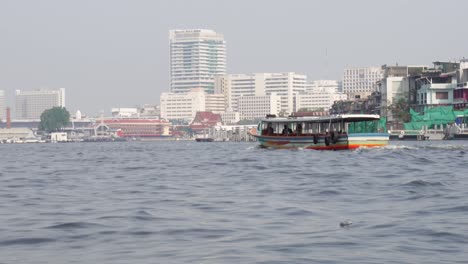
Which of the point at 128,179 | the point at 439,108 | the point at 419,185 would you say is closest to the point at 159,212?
the point at 419,185

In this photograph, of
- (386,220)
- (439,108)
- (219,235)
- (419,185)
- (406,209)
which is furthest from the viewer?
(439,108)

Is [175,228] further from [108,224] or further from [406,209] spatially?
[406,209]

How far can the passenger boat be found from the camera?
46.8 metres

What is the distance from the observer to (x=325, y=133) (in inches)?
1898

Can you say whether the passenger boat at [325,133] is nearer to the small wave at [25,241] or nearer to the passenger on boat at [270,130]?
the passenger on boat at [270,130]

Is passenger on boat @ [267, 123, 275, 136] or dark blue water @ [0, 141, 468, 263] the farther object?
passenger on boat @ [267, 123, 275, 136]

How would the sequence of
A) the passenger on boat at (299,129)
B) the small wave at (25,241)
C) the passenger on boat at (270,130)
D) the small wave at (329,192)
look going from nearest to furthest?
the small wave at (25,241), the small wave at (329,192), the passenger on boat at (299,129), the passenger on boat at (270,130)

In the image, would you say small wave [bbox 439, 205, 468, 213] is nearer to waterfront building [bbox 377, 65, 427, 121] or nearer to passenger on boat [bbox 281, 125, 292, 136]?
passenger on boat [bbox 281, 125, 292, 136]

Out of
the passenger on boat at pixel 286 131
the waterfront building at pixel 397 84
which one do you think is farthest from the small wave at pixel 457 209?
the waterfront building at pixel 397 84

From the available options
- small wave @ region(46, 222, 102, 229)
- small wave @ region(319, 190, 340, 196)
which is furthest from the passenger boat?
small wave @ region(46, 222, 102, 229)

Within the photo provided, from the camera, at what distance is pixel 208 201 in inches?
688

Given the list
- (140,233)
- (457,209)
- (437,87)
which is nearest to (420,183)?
(457,209)

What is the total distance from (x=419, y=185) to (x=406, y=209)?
5.20 m

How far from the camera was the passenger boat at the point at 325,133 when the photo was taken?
46844 mm
